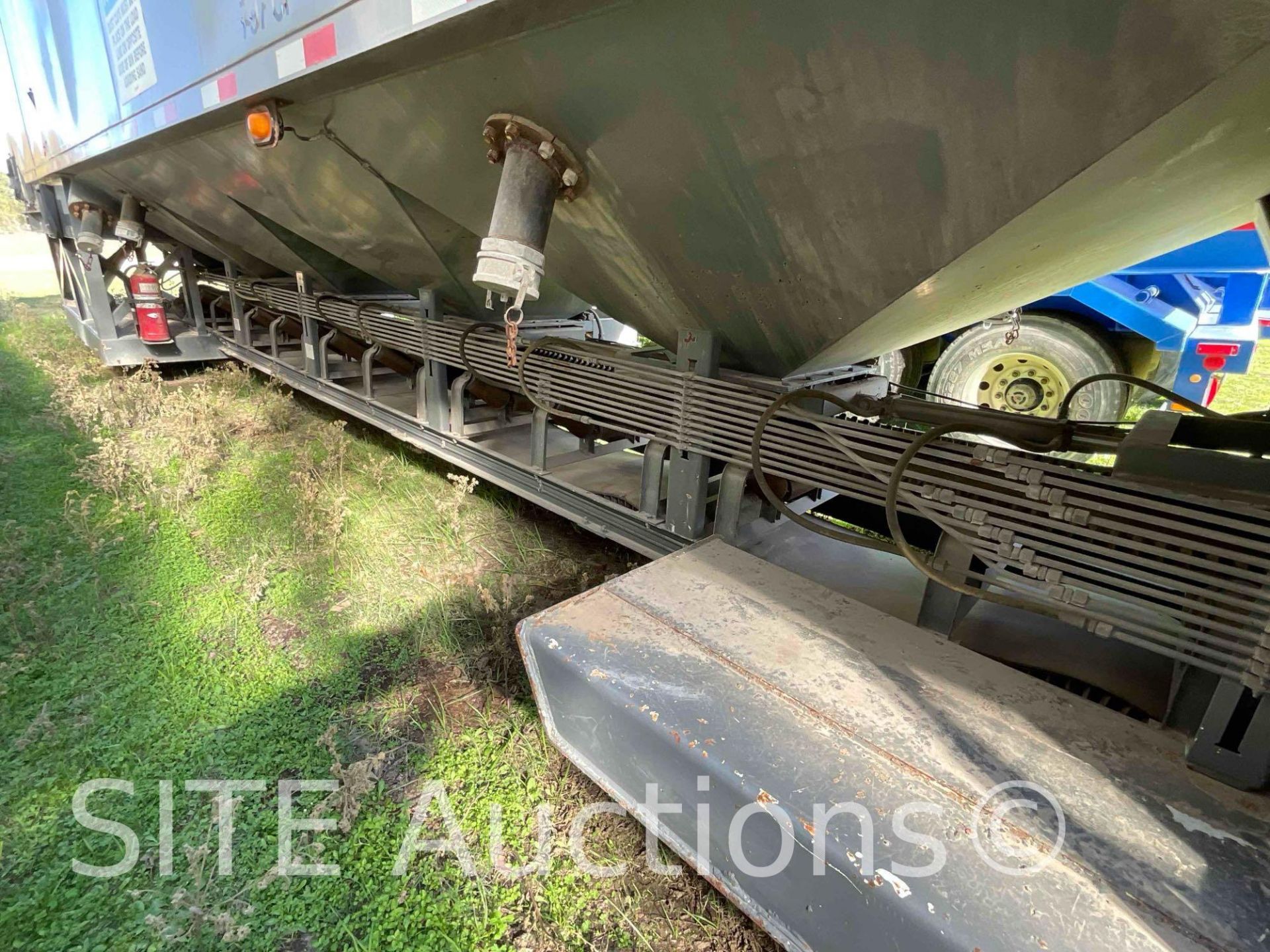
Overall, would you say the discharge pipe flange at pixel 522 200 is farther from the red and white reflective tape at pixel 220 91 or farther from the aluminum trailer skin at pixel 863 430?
the red and white reflective tape at pixel 220 91

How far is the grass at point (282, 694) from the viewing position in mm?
1341

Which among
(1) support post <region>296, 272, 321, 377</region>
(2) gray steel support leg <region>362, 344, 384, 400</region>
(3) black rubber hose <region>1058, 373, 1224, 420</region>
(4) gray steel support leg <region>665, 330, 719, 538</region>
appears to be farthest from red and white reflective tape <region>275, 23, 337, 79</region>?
(1) support post <region>296, 272, 321, 377</region>

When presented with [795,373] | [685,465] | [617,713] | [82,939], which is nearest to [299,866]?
[82,939]

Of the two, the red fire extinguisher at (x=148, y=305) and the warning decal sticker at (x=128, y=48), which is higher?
the warning decal sticker at (x=128, y=48)

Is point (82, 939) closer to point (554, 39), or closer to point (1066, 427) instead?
point (554, 39)

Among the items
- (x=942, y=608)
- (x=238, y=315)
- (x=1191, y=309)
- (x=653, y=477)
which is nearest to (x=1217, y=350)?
(x=1191, y=309)

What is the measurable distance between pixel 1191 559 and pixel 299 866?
196 cm

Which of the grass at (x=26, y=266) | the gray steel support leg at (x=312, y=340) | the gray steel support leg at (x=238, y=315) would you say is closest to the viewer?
the gray steel support leg at (x=312, y=340)

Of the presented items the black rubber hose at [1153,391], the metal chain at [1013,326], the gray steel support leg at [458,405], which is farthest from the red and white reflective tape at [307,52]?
the metal chain at [1013,326]

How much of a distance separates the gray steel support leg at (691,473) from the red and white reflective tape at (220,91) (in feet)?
5.19

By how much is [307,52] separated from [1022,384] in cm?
405

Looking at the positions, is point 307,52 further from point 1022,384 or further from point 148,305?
point 148,305

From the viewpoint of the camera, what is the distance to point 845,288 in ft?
4.44

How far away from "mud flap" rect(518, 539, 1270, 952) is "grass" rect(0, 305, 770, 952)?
51 cm
